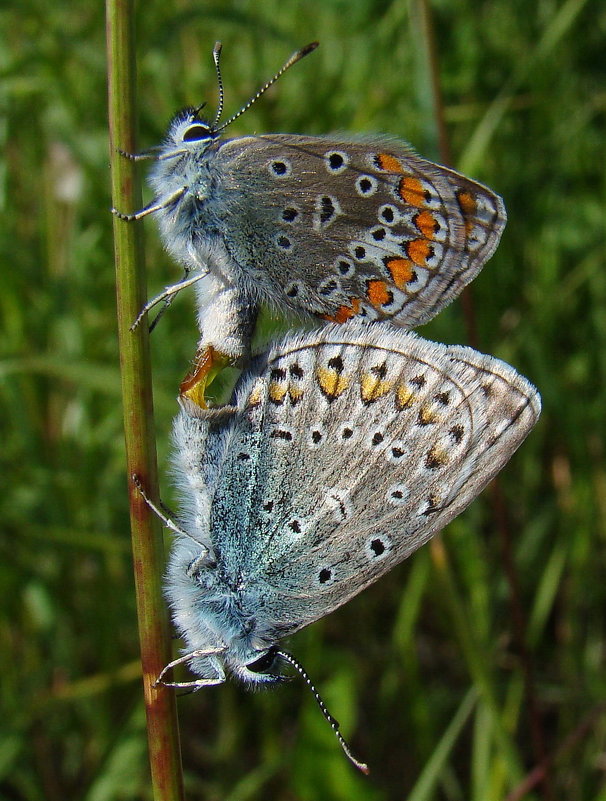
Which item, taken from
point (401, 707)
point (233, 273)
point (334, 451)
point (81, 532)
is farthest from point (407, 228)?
point (401, 707)

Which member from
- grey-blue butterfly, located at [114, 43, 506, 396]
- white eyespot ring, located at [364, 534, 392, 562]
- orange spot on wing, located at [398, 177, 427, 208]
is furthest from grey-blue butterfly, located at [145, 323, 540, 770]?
orange spot on wing, located at [398, 177, 427, 208]

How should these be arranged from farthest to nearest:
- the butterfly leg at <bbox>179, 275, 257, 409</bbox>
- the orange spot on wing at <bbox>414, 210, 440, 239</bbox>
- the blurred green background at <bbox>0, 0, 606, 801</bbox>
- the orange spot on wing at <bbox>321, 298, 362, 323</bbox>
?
the blurred green background at <bbox>0, 0, 606, 801</bbox> < the orange spot on wing at <bbox>321, 298, 362, 323</bbox> < the orange spot on wing at <bbox>414, 210, 440, 239</bbox> < the butterfly leg at <bbox>179, 275, 257, 409</bbox>

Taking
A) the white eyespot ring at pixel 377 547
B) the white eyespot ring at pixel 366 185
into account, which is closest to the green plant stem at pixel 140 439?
the white eyespot ring at pixel 377 547

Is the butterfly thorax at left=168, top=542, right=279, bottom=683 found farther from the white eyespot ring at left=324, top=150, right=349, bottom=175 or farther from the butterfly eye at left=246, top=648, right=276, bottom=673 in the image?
the white eyespot ring at left=324, top=150, right=349, bottom=175

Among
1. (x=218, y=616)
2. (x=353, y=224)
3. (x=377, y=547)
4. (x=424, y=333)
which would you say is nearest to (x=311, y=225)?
(x=353, y=224)

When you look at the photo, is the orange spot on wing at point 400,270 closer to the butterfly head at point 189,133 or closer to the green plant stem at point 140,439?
the butterfly head at point 189,133

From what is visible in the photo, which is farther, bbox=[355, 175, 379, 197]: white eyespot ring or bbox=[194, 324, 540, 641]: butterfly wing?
bbox=[355, 175, 379, 197]: white eyespot ring
